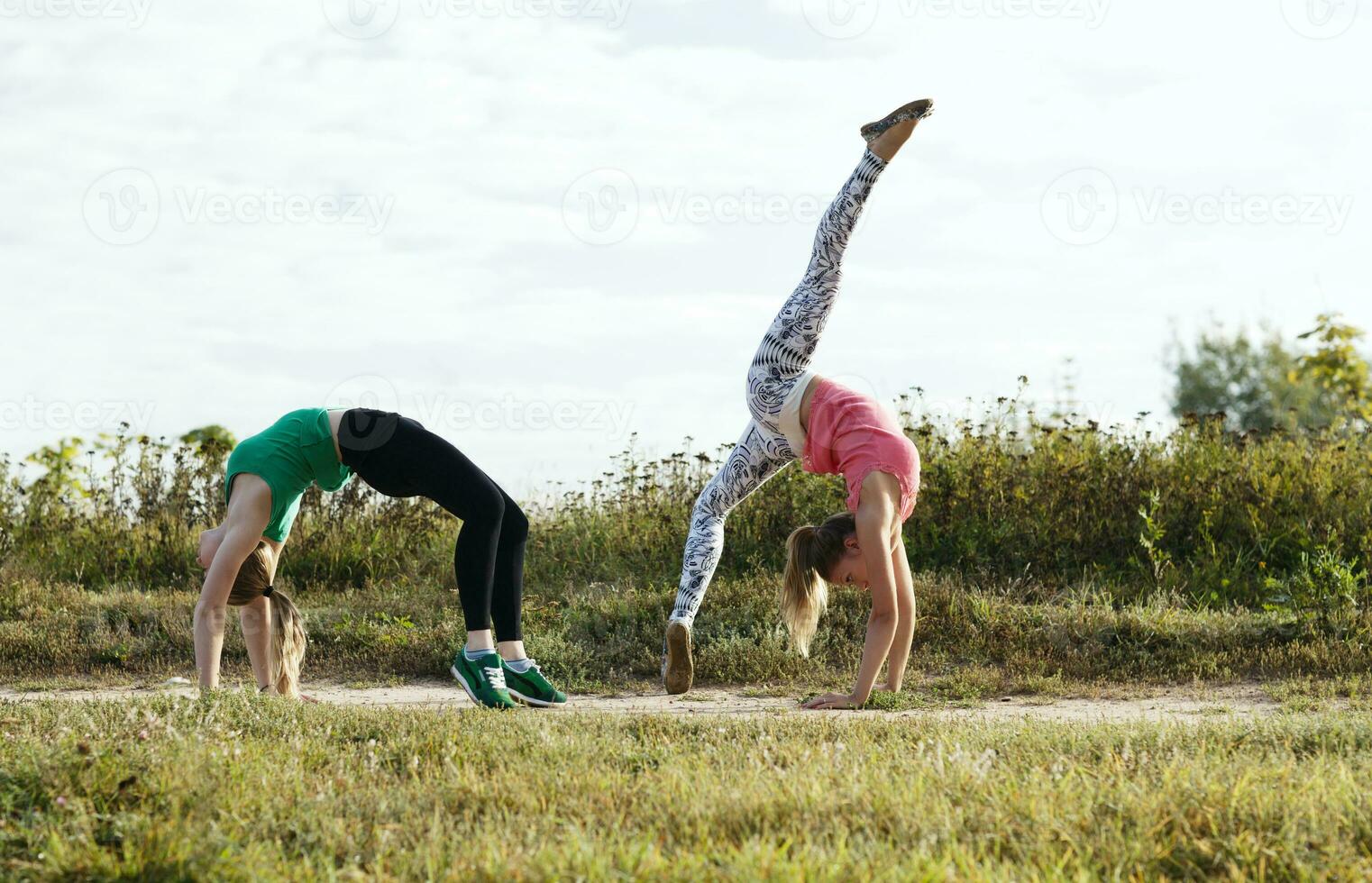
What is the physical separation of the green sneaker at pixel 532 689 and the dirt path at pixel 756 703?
0.12 meters

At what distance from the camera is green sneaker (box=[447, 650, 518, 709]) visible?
5.57 meters

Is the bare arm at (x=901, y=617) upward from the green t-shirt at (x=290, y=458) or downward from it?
downward

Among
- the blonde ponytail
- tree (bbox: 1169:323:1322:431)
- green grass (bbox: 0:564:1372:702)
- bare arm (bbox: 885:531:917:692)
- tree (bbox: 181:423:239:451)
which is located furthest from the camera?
tree (bbox: 1169:323:1322:431)

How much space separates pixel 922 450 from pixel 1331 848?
272 inches

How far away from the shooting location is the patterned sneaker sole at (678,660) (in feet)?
21.0

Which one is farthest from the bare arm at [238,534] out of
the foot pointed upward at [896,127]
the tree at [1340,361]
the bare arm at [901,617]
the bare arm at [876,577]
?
the tree at [1340,361]

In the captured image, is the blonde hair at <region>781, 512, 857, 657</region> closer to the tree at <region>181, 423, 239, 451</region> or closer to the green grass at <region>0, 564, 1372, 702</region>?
the green grass at <region>0, 564, 1372, 702</region>

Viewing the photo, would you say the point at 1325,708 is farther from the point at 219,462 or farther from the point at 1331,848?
the point at 219,462

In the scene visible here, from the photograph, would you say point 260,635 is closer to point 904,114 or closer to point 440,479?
point 440,479

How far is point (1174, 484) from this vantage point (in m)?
9.61

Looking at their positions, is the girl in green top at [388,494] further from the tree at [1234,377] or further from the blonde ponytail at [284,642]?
the tree at [1234,377]

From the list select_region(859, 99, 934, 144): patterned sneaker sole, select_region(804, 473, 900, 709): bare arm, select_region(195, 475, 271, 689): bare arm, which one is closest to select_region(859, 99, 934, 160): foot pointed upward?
select_region(859, 99, 934, 144): patterned sneaker sole

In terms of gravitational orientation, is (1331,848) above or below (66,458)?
below

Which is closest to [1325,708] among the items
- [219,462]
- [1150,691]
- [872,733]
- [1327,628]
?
[1150,691]
